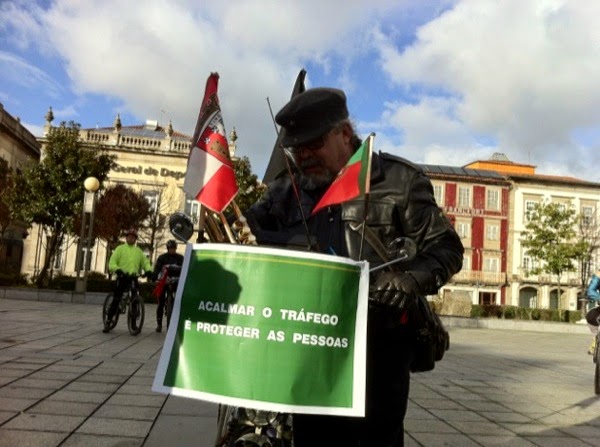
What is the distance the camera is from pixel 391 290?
5.71 feet

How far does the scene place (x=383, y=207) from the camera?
2127 mm

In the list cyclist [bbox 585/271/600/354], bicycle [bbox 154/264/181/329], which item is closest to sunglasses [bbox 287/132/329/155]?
cyclist [bbox 585/271/600/354]

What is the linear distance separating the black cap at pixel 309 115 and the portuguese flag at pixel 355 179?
0.45m

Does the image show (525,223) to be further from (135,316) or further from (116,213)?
(135,316)

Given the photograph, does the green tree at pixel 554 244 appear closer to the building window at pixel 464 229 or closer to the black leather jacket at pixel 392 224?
the building window at pixel 464 229

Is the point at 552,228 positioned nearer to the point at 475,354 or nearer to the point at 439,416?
the point at 475,354

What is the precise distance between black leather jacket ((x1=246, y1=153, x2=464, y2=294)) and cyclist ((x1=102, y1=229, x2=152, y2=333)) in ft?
29.4

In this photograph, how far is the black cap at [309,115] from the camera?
6.63 ft

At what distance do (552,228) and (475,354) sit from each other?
2762 centimetres

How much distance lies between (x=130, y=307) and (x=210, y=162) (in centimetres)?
932

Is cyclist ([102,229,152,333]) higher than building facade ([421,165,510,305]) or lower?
lower

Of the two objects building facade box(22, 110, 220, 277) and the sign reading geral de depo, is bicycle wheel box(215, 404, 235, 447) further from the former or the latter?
building facade box(22, 110, 220, 277)

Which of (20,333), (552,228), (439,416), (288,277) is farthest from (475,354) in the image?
(552,228)

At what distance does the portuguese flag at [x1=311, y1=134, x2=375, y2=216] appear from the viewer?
1.56m
